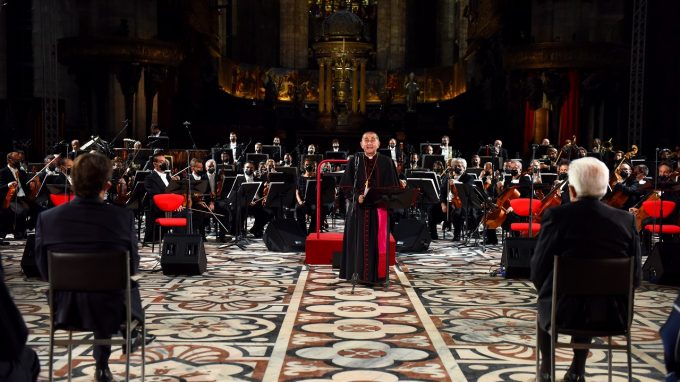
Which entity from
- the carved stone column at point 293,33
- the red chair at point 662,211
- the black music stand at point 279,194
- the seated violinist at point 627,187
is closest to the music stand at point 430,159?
the black music stand at point 279,194

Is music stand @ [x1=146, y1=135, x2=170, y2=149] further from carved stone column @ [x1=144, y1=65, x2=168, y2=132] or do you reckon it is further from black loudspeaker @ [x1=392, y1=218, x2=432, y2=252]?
black loudspeaker @ [x1=392, y1=218, x2=432, y2=252]

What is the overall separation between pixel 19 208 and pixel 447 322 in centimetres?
837

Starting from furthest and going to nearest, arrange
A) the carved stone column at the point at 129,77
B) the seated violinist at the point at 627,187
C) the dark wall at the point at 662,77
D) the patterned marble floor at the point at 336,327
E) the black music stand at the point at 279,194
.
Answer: the carved stone column at the point at 129,77
the dark wall at the point at 662,77
the black music stand at the point at 279,194
the seated violinist at the point at 627,187
the patterned marble floor at the point at 336,327

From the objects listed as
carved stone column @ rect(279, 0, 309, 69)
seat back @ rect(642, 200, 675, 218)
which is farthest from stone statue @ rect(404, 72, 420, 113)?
seat back @ rect(642, 200, 675, 218)

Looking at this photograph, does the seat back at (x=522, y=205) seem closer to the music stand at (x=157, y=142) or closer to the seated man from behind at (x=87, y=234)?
the seated man from behind at (x=87, y=234)

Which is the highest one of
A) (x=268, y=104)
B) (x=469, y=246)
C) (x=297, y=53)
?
(x=297, y=53)

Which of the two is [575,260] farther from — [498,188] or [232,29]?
[232,29]

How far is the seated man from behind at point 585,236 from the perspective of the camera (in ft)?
15.2

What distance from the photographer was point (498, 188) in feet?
44.1

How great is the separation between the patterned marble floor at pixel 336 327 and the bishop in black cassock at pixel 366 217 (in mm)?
310

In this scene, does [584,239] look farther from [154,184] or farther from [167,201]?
[154,184]

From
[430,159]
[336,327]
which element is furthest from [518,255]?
[430,159]

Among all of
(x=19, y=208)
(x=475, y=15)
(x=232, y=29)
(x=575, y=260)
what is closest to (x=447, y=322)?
(x=575, y=260)

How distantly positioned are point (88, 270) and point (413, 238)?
28.0ft
